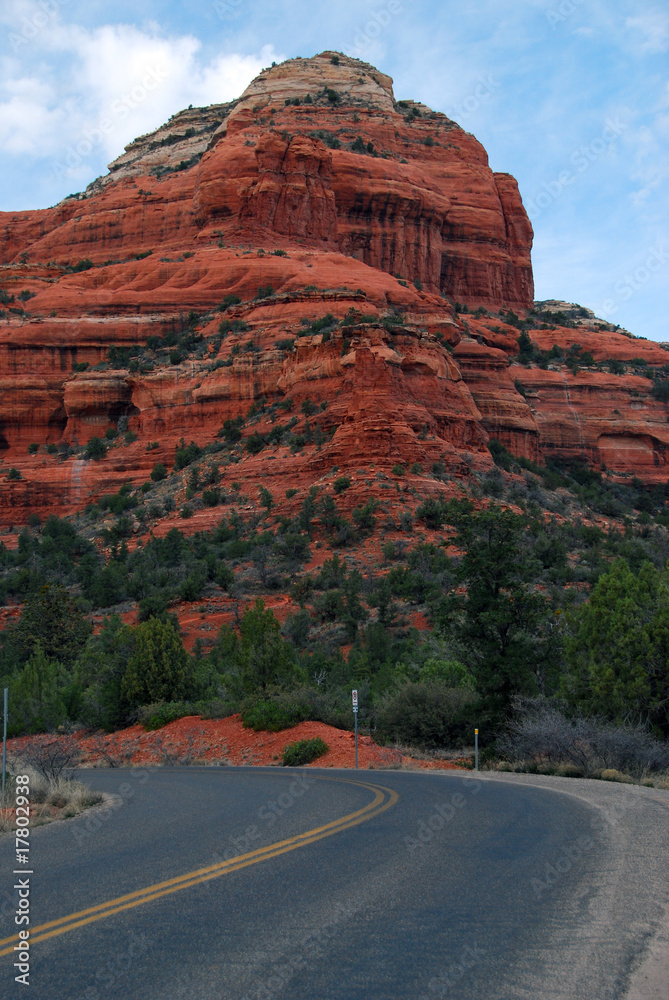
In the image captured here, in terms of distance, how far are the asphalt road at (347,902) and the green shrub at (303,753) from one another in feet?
33.7

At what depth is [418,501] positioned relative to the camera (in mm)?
48000

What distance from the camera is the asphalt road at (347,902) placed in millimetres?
4250

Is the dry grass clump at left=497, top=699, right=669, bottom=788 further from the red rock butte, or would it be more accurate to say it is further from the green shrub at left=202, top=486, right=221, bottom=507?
the green shrub at left=202, top=486, right=221, bottom=507

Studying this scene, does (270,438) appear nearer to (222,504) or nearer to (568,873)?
(222,504)

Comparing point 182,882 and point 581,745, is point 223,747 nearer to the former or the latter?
point 581,745

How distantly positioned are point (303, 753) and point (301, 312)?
4865 centimetres

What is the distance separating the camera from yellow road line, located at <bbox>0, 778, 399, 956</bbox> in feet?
16.7

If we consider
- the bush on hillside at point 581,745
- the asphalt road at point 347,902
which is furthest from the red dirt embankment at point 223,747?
the asphalt road at point 347,902

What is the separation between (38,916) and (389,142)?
4060 inches

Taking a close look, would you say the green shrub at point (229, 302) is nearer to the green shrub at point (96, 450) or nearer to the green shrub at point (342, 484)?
the green shrub at point (96, 450)

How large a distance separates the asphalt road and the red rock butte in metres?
42.5

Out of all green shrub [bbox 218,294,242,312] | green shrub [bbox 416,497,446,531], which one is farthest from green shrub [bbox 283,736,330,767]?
green shrub [bbox 218,294,242,312]

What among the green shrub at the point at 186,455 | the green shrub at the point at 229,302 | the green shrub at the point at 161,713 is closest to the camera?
the green shrub at the point at 161,713

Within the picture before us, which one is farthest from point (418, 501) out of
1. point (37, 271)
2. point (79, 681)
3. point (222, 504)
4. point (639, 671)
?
point (37, 271)
